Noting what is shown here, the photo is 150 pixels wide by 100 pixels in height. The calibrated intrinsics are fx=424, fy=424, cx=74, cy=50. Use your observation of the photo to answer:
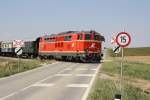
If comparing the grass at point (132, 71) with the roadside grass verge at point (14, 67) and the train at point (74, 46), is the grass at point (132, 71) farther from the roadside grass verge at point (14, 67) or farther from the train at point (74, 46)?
the roadside grass verge at point (14, 67)

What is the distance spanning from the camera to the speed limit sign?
17953 millimetres

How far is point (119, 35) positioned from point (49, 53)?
45919mm

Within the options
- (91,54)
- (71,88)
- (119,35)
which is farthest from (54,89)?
(91,54)

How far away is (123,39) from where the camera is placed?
59.1 ft

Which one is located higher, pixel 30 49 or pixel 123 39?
pixel 123 39

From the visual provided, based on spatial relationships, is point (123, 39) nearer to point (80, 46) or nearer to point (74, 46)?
point (80, 46)

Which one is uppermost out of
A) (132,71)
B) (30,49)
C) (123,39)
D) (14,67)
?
(123,39)

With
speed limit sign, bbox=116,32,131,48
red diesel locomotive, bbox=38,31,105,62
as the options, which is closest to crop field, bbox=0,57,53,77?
red diesel locomotive, bbox=38,31,105,62

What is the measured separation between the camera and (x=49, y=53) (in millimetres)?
63656

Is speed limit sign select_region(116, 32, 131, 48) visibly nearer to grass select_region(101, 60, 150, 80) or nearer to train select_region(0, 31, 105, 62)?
grass select_region(101, 60, 150, 80)

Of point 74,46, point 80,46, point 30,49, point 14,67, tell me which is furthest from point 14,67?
point 30,49

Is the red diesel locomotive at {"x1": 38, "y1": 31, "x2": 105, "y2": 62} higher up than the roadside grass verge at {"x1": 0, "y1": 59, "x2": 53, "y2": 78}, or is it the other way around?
the red diesel locomotive at {"x1": 38, "y1": 31, "x2": 105, "y2": 62}

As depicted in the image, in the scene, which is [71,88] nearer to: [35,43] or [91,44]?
[91,44]

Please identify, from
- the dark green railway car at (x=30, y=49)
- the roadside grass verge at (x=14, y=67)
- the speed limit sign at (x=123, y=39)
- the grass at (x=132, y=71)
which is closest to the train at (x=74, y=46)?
the roadside grass verge at (x=14, y=67)
